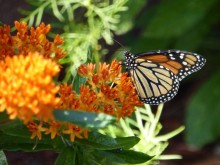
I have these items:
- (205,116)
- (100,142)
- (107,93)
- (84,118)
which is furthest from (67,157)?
(205,116)

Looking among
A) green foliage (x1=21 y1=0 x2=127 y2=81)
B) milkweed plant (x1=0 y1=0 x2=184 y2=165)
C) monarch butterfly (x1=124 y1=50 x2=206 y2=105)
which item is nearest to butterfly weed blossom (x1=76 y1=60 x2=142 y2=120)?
milkweed plant (x1=0 y1=0 x2=184 y2=165)

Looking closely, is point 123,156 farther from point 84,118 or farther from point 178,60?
point 178,60

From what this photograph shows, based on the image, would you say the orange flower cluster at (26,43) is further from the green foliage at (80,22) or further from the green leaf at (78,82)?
the green foliage at (80,22)

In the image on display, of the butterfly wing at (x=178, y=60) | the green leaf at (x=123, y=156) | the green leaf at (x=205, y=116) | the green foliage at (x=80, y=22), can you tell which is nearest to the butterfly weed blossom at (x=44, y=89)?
the green leaf at (x=123, y=156)

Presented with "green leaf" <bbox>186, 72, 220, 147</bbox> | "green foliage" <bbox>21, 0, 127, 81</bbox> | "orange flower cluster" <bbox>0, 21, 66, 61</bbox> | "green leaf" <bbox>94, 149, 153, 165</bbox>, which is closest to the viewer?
"orange flower cluster" <bbox>0, 21, 66, 61</bbox>

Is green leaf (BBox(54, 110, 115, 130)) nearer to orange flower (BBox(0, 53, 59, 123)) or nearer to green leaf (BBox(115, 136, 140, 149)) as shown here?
orange flower (BBox(0, 53, 59, 123))
